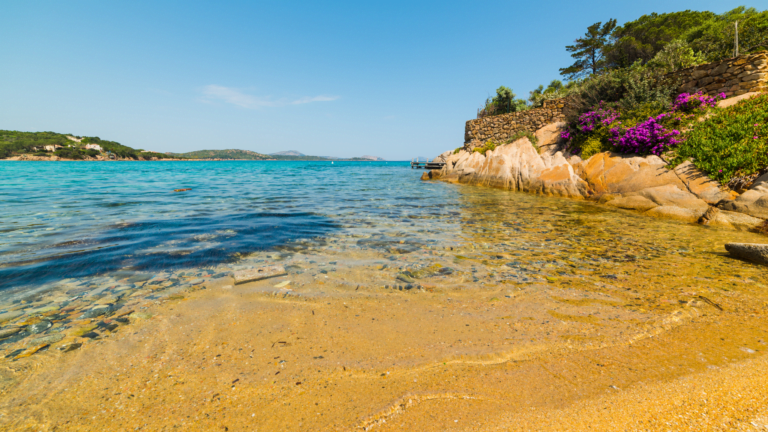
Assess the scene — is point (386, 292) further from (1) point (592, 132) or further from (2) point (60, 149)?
(2) point (60, 149)

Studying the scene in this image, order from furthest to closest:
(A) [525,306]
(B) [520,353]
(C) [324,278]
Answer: (C) [324,278]
(A) [525,306]
(B) [520,353]

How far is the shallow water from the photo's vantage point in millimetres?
2422

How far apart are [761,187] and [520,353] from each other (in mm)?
9581

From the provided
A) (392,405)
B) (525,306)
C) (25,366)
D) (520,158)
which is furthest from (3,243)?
(520,158)

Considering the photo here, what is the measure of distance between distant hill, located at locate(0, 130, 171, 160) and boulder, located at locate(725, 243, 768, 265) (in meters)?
138

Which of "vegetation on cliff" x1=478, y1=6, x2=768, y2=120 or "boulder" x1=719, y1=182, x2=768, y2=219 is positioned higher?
"vegetation on cliff" x1=478, y1=6, x2=768, y2=120

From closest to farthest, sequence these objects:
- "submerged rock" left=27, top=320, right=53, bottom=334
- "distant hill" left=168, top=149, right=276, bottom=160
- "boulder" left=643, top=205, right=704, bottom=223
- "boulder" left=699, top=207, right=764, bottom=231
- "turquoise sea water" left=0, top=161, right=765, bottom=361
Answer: "submerged rock" left=27, top=320, right=53, bottom=334 < "turquoise sea water" left=0, top=161, right=765, bottom=361 < "boulder" left=699, top=207, right=764, bottom=231 < "boulder" left=643, top=205, right=704, bottom=223 < "distant hill" left=168, top=149, right=276, bottom=160

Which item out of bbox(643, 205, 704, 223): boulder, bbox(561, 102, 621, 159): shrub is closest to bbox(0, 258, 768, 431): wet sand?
bbox(643, 205, 704, 223): boulder

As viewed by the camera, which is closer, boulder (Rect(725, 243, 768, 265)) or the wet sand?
the wet sand

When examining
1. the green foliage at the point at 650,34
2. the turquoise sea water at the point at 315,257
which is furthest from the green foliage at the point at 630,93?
the green foliage at the point at 650,34

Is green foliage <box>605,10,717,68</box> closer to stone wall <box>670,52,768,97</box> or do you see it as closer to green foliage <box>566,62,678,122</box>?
green foliage <box>566,62,678,122</box>

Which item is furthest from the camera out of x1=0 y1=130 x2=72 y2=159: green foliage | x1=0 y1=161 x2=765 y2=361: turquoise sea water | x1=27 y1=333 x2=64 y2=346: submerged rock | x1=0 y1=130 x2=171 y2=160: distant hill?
x1=0 y1=130 x2=72 y2=159: green foliage

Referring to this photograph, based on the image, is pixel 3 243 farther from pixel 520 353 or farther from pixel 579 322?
pixel 579 322

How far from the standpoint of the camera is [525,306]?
10.6 feet
